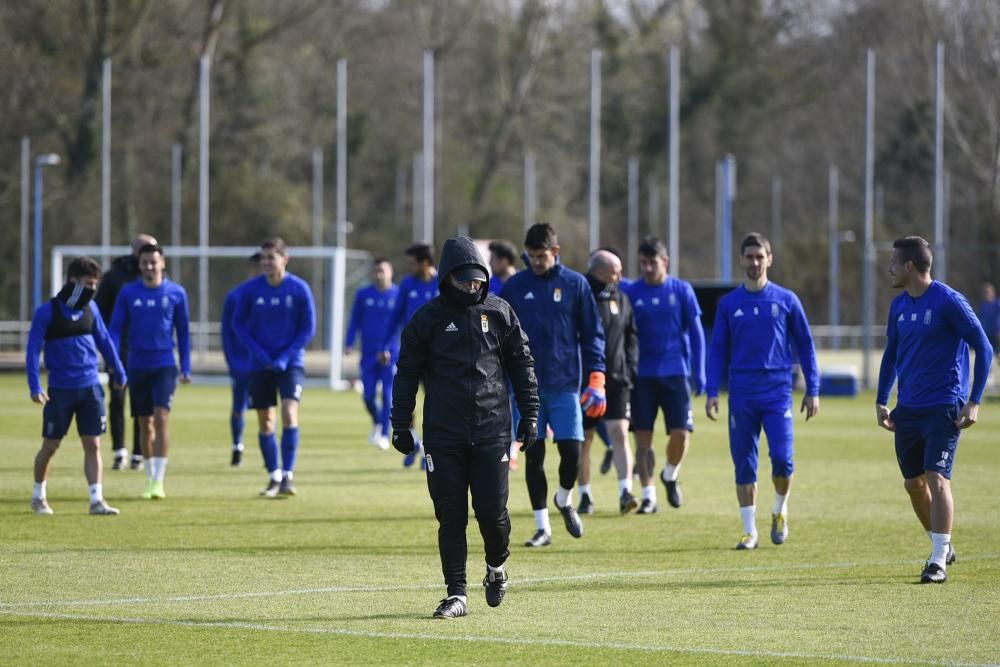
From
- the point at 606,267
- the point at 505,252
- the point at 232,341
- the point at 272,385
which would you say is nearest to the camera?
the point at 606,267

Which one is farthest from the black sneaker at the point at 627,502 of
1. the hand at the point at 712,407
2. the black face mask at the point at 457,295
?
the black face mask at the point at 457,295

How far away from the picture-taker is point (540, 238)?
12.6 m

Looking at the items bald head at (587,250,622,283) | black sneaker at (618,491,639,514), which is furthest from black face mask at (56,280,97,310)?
black sneaker at (618,491,639,514)

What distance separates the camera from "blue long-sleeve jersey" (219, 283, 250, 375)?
55.1 feet

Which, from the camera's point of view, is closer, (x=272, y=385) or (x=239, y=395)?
(x=272, y=385)

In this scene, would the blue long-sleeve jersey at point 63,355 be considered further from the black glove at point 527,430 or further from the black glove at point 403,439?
the black glove at point 527,430

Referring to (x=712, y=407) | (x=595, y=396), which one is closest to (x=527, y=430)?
(x=595, y=396)

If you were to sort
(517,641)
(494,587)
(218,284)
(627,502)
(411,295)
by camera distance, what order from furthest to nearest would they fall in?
1. (218,284)
2. (411,295)
3. (627,502)
4. (494,587)
5. (517,641)

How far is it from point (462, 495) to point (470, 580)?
61.3 inches

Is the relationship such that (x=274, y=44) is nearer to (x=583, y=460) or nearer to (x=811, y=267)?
(x=811, y=267)

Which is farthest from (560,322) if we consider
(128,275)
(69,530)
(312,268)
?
(312,268)

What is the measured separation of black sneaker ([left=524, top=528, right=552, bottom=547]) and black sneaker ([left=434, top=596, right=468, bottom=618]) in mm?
3227

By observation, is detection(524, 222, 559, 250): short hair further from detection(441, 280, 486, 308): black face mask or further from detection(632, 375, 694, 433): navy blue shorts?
detection(441, 280, 486, 308): black face mask

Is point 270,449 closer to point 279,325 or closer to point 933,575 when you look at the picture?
point 279,325
